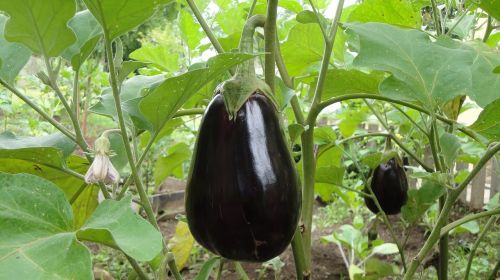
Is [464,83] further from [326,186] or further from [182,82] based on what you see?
[326,186]

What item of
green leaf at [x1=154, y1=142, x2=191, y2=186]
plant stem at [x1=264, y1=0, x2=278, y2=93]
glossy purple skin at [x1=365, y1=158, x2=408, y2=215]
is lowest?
glossy purple skin at [x1=365, y1=158, x2=408, y2=215]

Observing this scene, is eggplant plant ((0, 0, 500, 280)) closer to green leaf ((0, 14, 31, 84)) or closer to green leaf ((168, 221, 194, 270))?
green leaf ((0, 14, 31, 84))

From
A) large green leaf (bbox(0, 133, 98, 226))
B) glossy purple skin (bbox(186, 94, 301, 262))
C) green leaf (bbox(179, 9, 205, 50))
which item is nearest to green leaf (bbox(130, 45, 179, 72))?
green leaf (bbox(179, 9, 205, 50))

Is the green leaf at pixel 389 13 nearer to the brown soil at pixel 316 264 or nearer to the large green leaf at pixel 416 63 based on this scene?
the large green leaf at pixel 416 63

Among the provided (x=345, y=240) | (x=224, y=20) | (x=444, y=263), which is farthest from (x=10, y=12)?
(x=345, y=240)

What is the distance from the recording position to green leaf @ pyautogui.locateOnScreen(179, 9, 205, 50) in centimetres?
87

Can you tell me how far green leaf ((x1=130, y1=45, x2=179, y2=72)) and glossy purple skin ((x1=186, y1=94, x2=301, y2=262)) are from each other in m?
0.48

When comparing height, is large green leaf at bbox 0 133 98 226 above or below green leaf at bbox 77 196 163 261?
below

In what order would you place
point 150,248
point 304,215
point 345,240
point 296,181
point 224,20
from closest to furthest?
point 150,248 → point 296,181 → point 304,215 → point 224,20 → point 345,240

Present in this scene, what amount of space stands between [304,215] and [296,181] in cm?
15

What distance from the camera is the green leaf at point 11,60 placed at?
20.0 inches

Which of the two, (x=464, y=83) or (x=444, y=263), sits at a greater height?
(x=464, y=83)

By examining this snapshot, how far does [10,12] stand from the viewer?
40 centimetres

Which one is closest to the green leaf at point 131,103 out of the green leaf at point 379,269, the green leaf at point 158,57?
the green leaf at point 158,57
